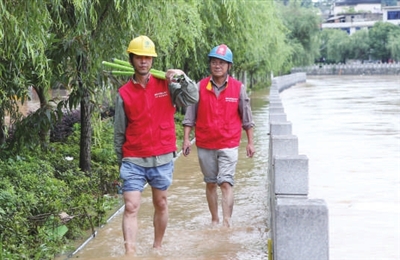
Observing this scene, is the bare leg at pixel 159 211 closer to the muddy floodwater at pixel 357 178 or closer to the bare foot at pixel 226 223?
the bare foot at pixel 226 223

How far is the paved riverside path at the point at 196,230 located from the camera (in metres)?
7.32

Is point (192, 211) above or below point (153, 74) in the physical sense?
below

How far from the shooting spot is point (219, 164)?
8.01 metres

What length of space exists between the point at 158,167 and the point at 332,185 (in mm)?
5702

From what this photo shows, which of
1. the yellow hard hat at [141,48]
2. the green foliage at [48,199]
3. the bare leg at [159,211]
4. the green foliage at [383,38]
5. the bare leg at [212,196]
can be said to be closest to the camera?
the yellow hard hat at [141,48]

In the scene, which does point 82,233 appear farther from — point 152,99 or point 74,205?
point 152,99

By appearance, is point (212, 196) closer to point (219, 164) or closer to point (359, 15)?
point (219, 164)

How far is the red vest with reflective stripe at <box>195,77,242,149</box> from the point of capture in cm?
794

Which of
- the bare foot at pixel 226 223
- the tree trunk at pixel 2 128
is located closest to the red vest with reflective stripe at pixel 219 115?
the bare foot at pixel 226 223

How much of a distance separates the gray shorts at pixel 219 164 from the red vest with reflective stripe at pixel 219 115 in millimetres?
69

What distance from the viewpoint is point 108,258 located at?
7133mm

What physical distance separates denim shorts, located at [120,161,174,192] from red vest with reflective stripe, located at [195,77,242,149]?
1.10m

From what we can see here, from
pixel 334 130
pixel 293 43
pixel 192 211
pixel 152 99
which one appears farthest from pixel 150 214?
pixel 293 43

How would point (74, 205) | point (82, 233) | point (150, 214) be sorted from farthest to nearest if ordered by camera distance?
point (150, 214), point (74, 205), point (82, 233)
